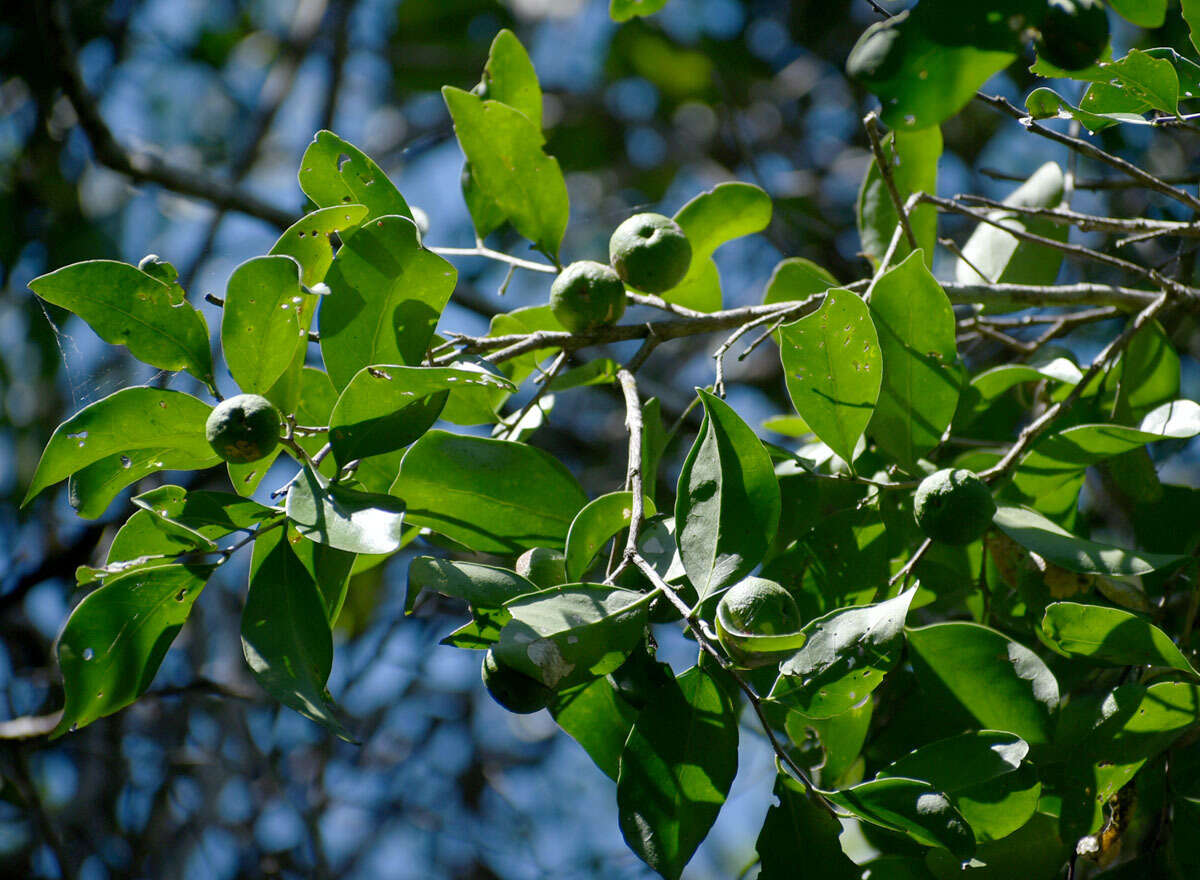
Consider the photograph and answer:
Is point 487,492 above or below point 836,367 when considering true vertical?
below

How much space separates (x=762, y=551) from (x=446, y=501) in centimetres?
36

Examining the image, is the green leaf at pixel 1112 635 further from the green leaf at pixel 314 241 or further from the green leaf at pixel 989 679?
the green leaf at pixel 314 241

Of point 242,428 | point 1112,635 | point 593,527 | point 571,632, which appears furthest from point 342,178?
point 1112,635

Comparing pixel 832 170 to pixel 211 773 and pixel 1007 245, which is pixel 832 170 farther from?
pixel 211 773

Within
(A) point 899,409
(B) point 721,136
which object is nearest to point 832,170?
(B) point 721,136

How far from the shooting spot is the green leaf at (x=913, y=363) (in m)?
1.13

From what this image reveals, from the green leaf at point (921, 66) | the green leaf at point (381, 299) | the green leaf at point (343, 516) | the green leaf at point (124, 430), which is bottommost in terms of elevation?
the green leaf at point (343, 516)

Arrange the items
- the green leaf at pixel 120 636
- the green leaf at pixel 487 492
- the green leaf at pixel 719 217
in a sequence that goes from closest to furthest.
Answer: the green leaf at pixel 120 636 < the green leaf at pixel 487 492 < the green leaf at pixel 719 217

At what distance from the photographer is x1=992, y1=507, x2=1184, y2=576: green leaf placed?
1.01 meters

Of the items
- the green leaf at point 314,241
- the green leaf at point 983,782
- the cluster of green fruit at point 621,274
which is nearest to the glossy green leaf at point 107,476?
the green leaf at point 314,241

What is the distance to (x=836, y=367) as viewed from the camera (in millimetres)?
1084

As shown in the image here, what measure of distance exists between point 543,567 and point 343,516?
0.81 ft

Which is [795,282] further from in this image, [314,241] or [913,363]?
[314,241]

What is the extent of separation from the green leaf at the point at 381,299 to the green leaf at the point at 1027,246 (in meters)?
0.80
